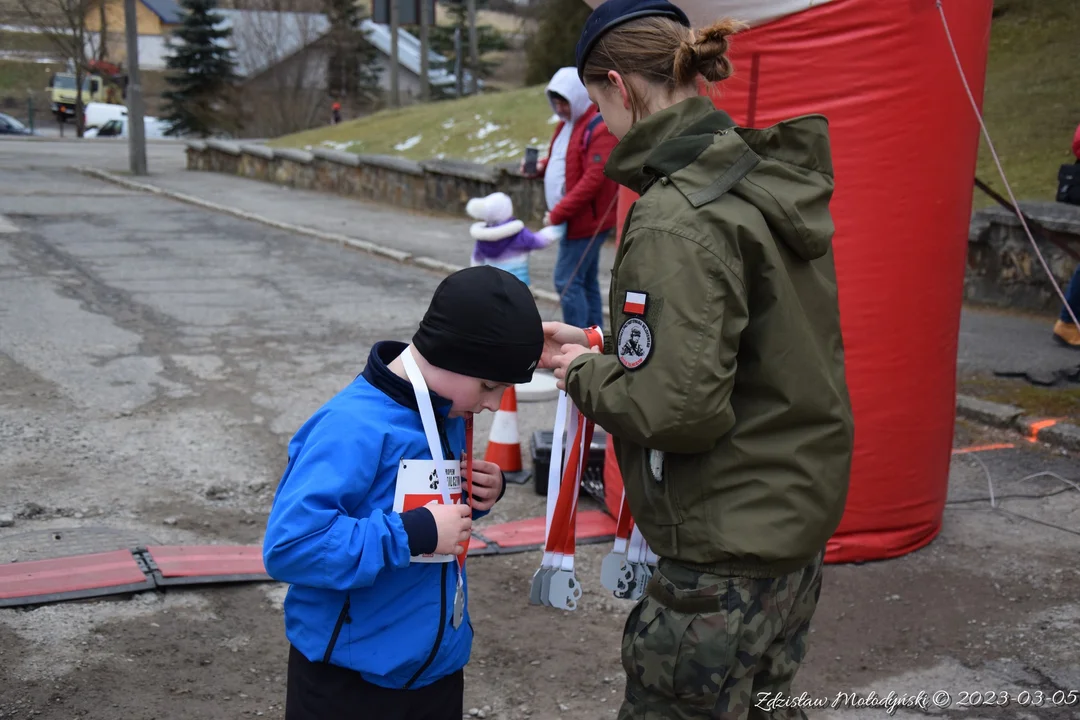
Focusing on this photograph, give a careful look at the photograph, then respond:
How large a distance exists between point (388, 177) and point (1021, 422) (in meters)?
12.9

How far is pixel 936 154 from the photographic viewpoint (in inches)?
163

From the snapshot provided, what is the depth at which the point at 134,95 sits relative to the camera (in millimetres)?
19984

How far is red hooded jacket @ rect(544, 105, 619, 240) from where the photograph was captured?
705cm

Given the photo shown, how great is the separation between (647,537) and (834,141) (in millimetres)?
2352

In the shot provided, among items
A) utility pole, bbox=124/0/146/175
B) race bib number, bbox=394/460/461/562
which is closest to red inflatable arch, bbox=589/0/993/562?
race bib number, bbox=394/460/461/562

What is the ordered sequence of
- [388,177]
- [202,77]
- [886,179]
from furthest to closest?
[202,77] → [388,177] → [886,179]

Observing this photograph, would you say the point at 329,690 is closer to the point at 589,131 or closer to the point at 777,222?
the point at 777,222

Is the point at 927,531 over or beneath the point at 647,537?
beneath

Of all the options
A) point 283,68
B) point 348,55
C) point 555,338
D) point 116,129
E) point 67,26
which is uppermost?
point 348,55

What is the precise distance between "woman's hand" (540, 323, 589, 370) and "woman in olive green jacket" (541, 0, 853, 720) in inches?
7.5

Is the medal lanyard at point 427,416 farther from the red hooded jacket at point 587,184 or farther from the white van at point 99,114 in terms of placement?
the white van at point 99,114

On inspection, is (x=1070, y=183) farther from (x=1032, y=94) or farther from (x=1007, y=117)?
(x=1032, y=94)

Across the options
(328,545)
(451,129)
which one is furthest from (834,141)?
(451,129)

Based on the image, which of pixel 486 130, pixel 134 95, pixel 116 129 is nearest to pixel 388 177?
pixel 486 130
